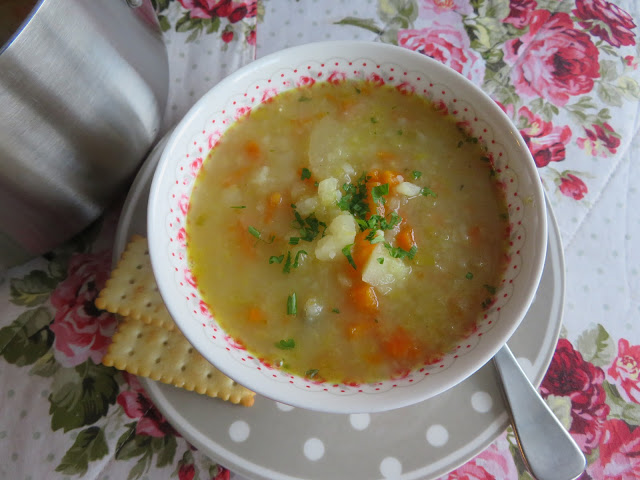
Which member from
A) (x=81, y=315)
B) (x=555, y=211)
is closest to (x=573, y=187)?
(x=555, y=211)

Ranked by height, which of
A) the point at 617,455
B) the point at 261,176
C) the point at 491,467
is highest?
the point at 261,176

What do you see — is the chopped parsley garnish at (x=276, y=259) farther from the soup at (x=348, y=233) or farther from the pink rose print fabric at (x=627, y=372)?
the pink rose print fabric at (x=627, y=372)

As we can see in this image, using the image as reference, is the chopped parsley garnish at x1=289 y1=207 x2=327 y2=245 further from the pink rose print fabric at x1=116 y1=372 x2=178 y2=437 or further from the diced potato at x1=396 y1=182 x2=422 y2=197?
the pink rose print fabric at x1=116 y1=372 x2=178 y2=437

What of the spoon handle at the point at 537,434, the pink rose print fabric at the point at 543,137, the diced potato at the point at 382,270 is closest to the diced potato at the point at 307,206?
the diced potato at the point at 382,270

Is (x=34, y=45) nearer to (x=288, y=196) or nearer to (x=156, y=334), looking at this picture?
(x=288, y=196)

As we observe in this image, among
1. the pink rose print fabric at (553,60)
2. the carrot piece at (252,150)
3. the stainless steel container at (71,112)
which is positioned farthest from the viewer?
A: the pink rose print fabric at (553,60)

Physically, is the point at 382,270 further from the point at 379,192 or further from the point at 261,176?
the point at 261,176

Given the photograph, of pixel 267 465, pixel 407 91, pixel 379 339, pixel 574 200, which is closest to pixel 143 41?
pixel 407 91
